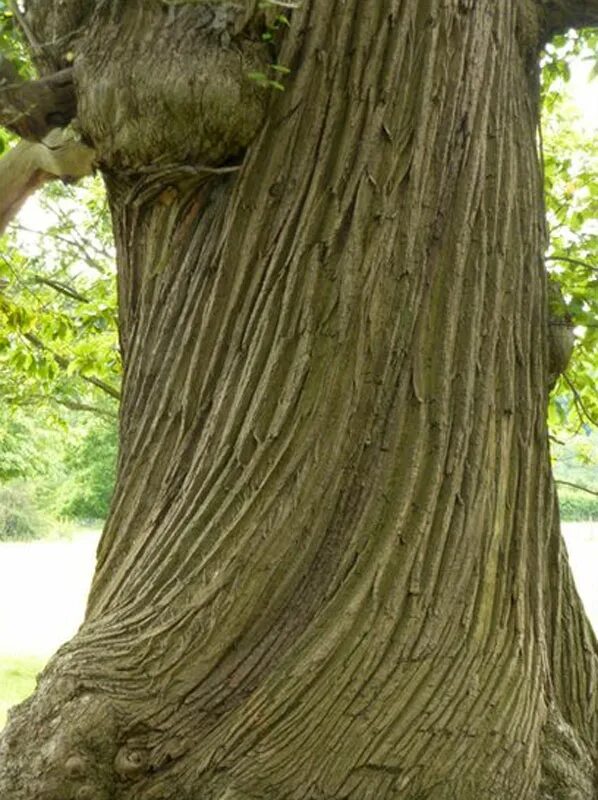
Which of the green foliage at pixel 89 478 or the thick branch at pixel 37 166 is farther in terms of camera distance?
the green foliage at pixel 89 478

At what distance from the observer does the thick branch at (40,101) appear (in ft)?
11.0

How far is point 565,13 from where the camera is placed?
3842 mm

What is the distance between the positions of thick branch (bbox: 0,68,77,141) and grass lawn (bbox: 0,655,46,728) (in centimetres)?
914

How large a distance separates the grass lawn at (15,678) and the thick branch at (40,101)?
9.14 metres

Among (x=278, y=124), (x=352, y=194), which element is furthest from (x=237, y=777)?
(x=278, y=124)

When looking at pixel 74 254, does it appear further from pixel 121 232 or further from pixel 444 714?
pixel 444 714

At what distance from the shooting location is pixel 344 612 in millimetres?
2727

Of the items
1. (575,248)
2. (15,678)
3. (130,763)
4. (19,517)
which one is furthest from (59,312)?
(19,517)

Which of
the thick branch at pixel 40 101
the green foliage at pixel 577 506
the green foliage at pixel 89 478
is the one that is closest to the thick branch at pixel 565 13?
the thick branch at pixel 40 101

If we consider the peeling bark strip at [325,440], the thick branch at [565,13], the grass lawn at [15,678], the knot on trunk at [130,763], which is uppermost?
the thick branch at [565,13]

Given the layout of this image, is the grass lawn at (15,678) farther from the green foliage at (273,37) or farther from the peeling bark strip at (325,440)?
the green foliage at (273,37)

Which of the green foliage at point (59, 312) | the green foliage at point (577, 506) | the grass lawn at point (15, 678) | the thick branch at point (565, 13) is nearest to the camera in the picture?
the thick branch at point (565, 13)

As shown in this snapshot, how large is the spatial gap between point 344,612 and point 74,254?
1008 centimetres

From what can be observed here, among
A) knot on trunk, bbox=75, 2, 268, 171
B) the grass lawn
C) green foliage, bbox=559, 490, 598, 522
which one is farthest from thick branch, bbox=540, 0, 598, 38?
green foliage, bbox=559, 490, 598, 522
